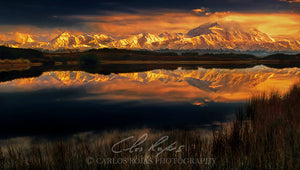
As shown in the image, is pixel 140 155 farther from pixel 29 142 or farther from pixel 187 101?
pixel 187 101

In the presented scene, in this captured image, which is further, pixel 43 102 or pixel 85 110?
pixel 43 102

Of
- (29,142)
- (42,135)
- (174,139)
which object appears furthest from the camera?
(42,135)

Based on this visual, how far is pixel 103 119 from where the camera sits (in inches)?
768

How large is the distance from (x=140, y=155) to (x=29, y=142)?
8728 mm

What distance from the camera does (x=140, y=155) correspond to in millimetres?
8508

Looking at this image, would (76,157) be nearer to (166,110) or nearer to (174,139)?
(174,139)

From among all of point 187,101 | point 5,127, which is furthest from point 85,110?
point 187,101

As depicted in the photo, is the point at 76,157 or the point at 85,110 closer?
the point at 76,157

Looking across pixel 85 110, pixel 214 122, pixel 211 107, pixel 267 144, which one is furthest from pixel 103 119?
pixel 267 144

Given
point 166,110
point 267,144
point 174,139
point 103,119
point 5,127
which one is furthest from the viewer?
point 166,110

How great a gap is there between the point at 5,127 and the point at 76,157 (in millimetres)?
11731

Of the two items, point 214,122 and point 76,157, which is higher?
point 76,157

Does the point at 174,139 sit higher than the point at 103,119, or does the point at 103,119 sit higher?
the point at 174,139

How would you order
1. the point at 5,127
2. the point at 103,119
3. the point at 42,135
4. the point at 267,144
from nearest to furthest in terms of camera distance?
the point at 267,144 → the point at 42,135 → the point at 5,127 → the point at 103,119
